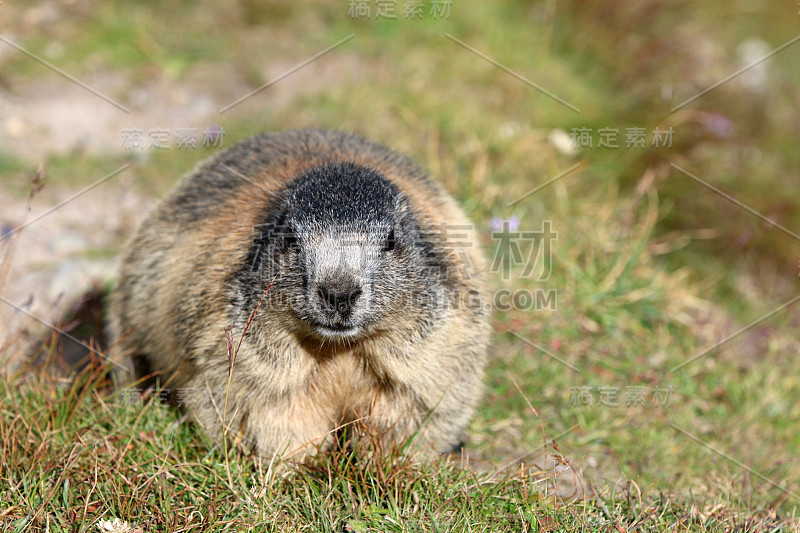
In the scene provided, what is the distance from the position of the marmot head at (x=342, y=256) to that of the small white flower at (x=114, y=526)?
1319 mm

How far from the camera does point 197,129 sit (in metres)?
8.73

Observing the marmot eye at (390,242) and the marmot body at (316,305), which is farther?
the marmot eye at (390,242)

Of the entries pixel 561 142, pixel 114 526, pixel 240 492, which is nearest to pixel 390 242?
pixel 240 492

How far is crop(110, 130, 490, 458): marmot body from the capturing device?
12.9ft

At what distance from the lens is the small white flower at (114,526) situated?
12.1ft

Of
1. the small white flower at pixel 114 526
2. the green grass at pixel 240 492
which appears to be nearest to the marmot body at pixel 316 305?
the green grass at pixel 240 492

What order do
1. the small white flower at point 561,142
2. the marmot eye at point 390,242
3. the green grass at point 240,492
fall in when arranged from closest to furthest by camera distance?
the green grass at point 240,492 → the marmot eye at point 390,242 → the small white flower at point 561,142

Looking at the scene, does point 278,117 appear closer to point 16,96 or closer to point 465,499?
point 16,96

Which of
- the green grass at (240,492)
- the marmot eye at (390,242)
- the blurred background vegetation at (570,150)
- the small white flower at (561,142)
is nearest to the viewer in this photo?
the green grass at (240,492)

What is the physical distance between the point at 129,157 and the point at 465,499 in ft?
19.3

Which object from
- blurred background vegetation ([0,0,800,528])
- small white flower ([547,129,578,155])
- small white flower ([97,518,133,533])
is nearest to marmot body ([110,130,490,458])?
small white flower ([97,518,133,533])

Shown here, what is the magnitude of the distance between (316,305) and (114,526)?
153 cm

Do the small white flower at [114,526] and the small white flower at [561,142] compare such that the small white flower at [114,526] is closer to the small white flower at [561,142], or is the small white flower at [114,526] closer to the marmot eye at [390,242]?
the marmot eye at [390,242]

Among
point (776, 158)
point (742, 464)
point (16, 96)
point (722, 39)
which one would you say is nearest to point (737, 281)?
point (776, 158)
